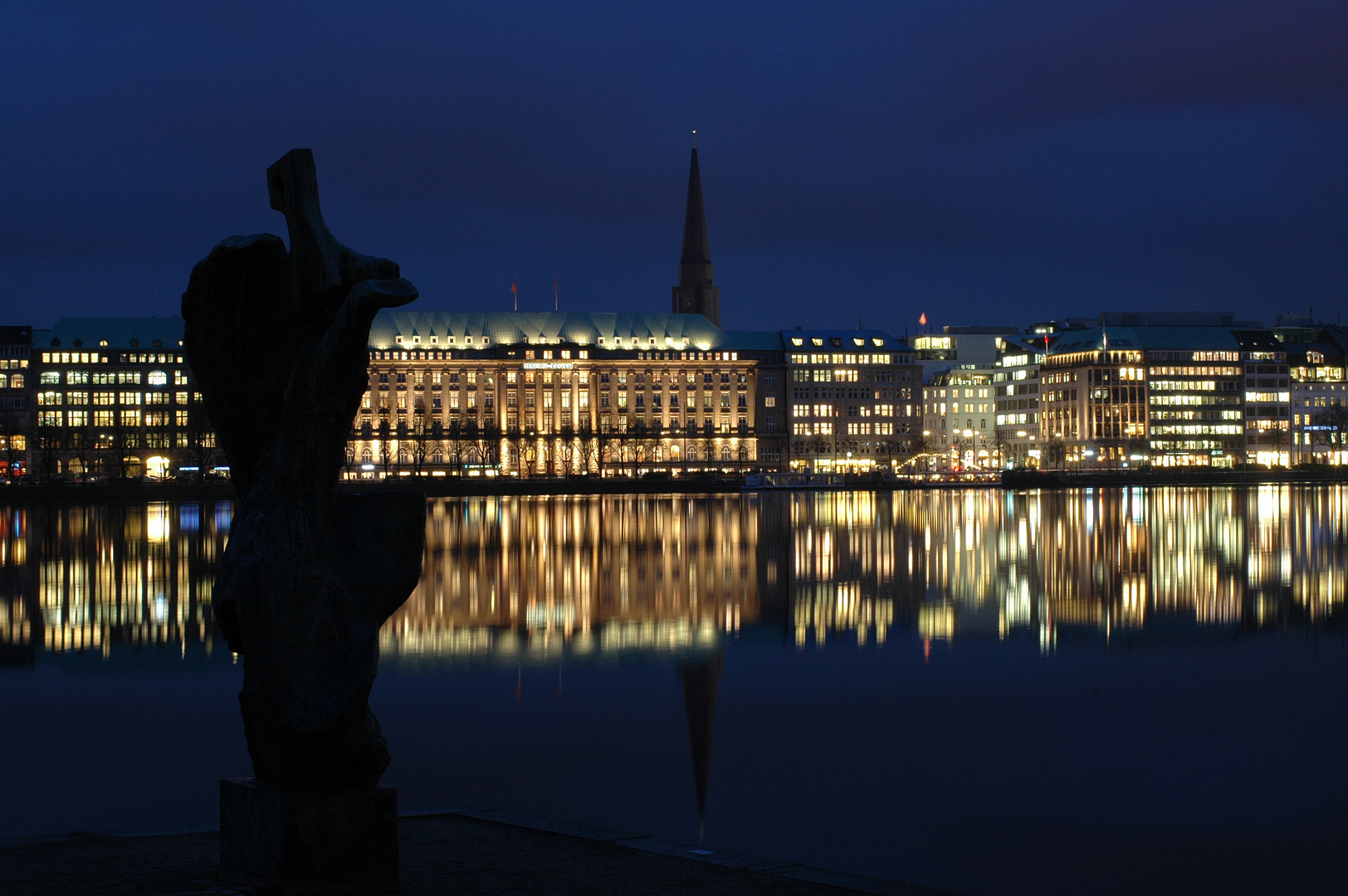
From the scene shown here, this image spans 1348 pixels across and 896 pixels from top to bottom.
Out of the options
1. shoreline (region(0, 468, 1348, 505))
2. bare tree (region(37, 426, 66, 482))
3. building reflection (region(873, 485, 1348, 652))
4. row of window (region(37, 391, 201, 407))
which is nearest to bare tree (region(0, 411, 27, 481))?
bare tree (region(37, 426, 66, 482))

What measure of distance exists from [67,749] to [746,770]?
8.69 m

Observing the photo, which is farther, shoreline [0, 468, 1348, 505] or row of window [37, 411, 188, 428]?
row of window [37, 411, 188, 428]

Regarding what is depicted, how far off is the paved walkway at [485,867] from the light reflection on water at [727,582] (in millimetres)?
14172

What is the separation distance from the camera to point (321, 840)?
40.4 feet

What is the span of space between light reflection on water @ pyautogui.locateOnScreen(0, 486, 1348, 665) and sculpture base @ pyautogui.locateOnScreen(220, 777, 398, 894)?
15811 millimetres

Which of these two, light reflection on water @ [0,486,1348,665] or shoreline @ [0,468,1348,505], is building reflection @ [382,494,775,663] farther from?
shoreline @ [0,468,1348,505]

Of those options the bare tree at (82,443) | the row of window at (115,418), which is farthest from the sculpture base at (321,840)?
the row of window at (115,418)

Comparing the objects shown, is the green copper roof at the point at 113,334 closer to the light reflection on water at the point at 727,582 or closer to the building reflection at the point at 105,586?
the light reflection on water at the point at 727,582

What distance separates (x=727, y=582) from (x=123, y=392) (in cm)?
16222

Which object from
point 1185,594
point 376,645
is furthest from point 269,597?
point 1185,594

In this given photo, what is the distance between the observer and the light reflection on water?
33.2 m

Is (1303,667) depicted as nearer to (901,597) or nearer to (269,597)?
(901,597)

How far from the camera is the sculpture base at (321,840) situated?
40.0 feet

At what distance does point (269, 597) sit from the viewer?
12453mm
